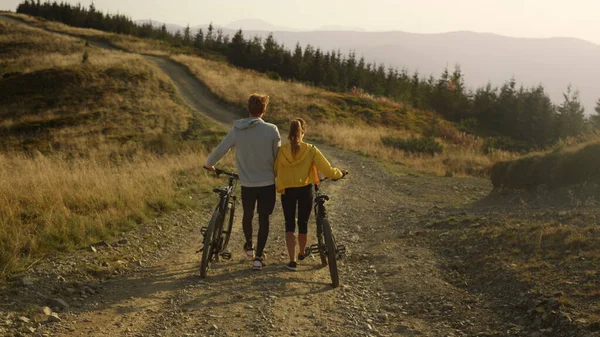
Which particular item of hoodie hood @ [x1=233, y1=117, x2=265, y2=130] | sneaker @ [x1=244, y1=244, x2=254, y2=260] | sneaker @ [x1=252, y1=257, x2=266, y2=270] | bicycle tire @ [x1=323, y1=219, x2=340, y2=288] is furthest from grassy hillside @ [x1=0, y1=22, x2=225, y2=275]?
bicycle tire @ [x1=323, y1=219, x2=340, y2=288]

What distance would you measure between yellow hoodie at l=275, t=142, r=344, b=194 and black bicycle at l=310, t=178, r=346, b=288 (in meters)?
0.19

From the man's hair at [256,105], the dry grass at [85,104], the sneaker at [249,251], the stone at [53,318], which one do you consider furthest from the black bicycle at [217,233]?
the dry grass at [85,104]

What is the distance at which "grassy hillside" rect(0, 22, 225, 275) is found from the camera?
7.61m

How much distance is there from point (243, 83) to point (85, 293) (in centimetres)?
3649

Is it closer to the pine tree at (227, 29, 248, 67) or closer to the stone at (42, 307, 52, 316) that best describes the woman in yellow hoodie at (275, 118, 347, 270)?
the stone at (42, 307, 52, 316)

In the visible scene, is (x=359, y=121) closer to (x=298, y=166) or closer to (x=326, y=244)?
(x=298, y=166)

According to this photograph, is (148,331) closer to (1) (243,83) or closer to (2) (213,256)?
(2) (213,256)

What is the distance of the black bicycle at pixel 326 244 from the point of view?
20.2ft

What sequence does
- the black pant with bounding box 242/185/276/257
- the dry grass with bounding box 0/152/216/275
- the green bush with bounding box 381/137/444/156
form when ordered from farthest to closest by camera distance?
the green bush with bounding box 381/137/444/156, the dry grass with bounding box 0/152/216/275, the black pant with bounding box 242/185/276/257

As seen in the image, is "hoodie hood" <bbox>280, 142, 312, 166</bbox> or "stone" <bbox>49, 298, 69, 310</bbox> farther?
"hoodie hood" <bbox>280, 142, 312, 166</bbox>

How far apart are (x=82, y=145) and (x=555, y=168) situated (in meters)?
20.3

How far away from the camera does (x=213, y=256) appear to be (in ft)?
23.1

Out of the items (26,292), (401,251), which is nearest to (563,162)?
(401,251)

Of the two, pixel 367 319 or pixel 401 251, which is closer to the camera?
pixel 367 319
